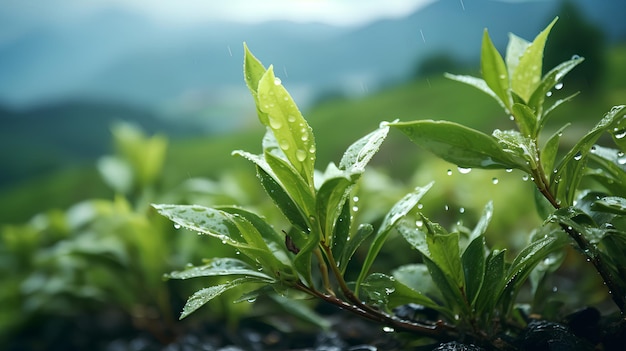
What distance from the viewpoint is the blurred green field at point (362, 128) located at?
2.59 metres

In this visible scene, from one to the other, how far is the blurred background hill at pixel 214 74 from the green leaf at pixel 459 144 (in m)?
1.98

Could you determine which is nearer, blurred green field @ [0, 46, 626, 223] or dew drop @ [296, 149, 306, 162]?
dew drop @ [296, 149, 306, 162]

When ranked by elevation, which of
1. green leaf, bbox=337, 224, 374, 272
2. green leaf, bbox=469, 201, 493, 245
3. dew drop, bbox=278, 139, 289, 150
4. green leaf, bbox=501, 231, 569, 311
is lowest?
green leaf, bbox=501, 231, 569, 311

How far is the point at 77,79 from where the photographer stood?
163 inches

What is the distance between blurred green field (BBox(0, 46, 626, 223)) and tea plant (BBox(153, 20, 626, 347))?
5.57 ft

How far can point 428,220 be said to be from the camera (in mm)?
608

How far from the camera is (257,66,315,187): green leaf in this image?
1.87ft

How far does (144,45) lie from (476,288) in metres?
4.03

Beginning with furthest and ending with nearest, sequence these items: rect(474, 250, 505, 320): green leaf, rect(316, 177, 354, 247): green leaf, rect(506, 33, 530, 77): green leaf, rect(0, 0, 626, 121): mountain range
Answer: rect(0, 0, 626, 121): mountain range → rect(506, 33, 530, 77): green leaf → rect(474, 250, 505, 320): green leaf → rect(316, 177, 354, 247): green leaf

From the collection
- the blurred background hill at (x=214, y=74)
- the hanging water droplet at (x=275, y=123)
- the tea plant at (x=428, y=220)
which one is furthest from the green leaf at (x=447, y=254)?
the blurred background hill at (x=214, y=74)

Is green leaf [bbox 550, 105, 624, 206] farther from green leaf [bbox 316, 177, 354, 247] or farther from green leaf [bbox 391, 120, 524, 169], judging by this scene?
green leaf [bbox 316, 177, 354, 247]

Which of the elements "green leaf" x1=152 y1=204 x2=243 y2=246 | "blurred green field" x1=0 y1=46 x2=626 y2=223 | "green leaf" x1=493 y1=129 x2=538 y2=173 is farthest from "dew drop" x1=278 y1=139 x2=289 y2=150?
"blurred green field" x1=0 y1=46 x2=626 y2=223

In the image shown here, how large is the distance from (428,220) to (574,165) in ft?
0.64

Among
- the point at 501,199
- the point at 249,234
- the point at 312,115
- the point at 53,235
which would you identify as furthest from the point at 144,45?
the point at 249,234
